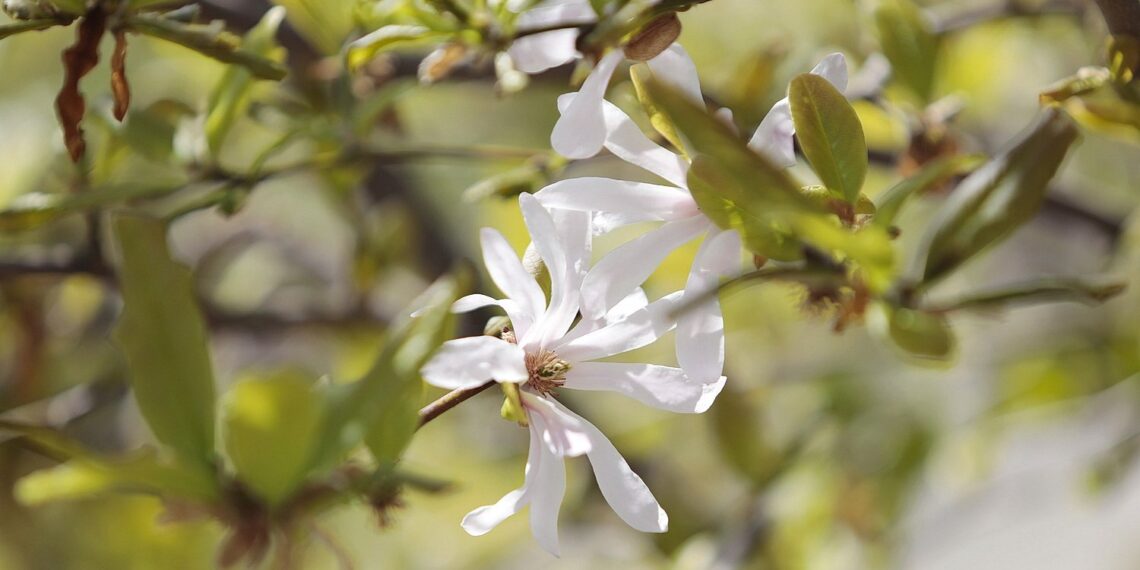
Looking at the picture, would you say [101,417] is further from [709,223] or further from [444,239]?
[709,223]

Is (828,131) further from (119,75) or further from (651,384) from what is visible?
(119,75)

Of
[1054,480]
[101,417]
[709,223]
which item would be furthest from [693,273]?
[101,417]

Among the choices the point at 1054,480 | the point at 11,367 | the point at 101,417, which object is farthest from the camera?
the point at 101,417

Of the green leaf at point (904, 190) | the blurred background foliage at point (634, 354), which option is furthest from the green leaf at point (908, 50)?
the green leaf at point (904, 190)

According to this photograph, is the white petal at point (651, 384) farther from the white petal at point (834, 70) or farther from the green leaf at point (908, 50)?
the green leaf at point (908, 50)

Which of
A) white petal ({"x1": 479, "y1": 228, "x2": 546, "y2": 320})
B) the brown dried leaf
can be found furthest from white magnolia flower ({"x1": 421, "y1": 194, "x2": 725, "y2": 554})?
the brown dried leaf

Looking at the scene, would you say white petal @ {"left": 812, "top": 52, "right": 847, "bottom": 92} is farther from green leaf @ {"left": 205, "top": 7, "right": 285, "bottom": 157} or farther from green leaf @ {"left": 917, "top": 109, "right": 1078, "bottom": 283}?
green leaf @ {"left": 205, "top": 7, "right": 285, "bottom": 157}

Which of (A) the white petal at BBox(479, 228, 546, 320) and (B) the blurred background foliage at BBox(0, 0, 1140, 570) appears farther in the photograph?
(B) the blurred background foliage at BBox(0, 0, 1140, 570)
